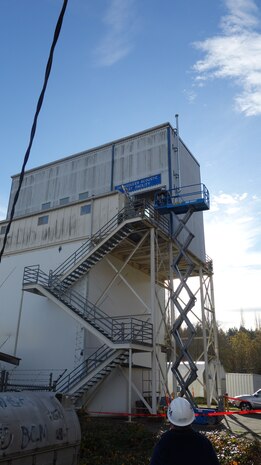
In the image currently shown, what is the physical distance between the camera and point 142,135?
28.4m

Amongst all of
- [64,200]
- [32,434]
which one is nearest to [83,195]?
[64,200]

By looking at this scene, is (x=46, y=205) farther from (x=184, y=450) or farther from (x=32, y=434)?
(x=184, y=450)

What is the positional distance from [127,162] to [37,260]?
30.7 feet

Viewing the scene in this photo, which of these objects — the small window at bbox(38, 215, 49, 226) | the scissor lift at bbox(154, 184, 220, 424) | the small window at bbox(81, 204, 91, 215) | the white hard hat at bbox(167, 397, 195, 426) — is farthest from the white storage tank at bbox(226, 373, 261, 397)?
the white hard hat at bbox(167, 397, 195, 426)

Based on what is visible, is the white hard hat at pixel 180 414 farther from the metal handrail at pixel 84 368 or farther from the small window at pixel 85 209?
the small window at pixel 85 209

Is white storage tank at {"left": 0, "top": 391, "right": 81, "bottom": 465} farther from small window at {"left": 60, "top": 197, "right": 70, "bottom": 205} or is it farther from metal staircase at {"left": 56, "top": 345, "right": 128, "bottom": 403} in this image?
small window at {"left": 60, "top": 197, "right": 70, "bottom": 205}

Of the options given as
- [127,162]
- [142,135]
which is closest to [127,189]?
[127,162]

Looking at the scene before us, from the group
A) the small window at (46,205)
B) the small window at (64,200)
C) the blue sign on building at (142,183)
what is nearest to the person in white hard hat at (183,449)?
the blue sign on building at (142,183)

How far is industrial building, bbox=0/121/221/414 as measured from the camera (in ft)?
70.4

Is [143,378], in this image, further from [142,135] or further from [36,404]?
[36,404]

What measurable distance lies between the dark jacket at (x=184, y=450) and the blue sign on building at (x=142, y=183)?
23.2m

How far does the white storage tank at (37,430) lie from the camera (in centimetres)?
577

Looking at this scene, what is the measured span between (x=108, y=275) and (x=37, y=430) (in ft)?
63.1

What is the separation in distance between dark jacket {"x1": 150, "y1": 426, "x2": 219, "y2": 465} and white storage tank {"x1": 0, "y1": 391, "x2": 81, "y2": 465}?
9.95 ft
